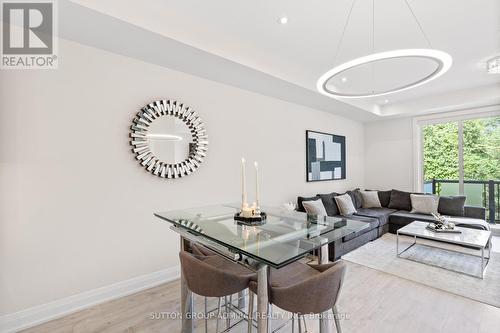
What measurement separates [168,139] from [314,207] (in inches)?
98.4

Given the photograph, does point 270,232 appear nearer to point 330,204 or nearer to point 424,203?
point 330,204

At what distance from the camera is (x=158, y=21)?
2182mm

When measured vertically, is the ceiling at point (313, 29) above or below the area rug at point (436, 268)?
above

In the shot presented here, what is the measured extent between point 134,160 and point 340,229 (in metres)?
2.20

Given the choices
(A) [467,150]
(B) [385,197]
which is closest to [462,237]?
(B) [385,197]

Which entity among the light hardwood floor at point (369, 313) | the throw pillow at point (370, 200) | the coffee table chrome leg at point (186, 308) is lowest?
the light hardwood floor at point (369, 313)

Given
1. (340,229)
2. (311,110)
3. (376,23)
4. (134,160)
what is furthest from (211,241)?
(311,110)

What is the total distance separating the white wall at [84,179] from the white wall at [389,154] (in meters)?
4.55

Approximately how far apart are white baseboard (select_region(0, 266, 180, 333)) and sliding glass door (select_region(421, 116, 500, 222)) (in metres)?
5.83

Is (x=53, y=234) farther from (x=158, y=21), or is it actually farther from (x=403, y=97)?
(x=403, y=97)

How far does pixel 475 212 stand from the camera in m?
4.30

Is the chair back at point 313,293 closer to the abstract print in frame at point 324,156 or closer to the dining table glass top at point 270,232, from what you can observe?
the dining table glass top at point 270,232

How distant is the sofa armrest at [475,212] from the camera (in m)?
4.24

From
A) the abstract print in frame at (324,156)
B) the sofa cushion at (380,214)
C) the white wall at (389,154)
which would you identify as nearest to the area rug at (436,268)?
the sofa cushion at (380,214)
